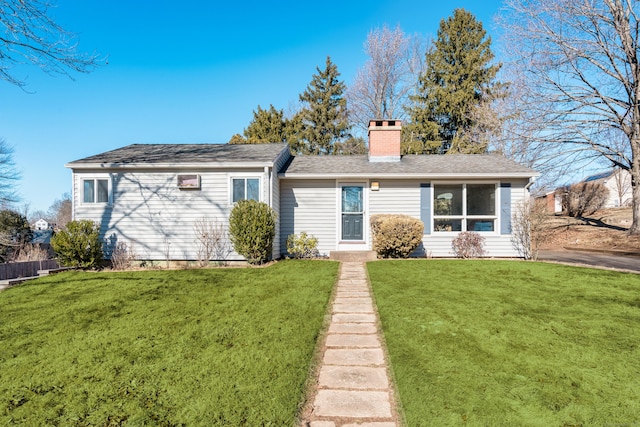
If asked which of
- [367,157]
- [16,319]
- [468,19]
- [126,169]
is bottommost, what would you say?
[16,319]

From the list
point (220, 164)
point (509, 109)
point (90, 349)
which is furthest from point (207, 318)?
point (509, 109)

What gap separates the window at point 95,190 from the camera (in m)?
9.98

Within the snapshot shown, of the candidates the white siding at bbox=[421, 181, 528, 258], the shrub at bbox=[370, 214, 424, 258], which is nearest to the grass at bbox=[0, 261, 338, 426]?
the shrub at bbox=[370, 214, 424, 258]

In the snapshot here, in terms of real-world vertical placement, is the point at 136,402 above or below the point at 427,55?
below

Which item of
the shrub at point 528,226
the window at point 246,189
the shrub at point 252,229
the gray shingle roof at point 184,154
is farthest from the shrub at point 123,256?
the shrub at point 528,226

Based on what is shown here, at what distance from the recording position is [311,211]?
10.8m

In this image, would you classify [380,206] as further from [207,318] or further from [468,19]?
[468,19]

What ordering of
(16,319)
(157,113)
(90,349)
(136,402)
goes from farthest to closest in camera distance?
(157,113) < (16,319) < (90,349) < (136,402)

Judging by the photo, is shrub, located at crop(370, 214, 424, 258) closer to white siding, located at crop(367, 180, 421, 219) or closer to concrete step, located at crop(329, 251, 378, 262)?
concrete step, located at crop(329, 251, 378, 262)

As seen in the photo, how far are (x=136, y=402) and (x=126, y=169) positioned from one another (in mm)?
8989

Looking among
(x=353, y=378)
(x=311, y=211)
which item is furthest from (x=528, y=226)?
(x=353, y=378)

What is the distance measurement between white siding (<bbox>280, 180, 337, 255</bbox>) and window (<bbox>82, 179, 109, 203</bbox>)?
17.5 feet

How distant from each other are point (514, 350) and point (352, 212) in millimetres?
7523

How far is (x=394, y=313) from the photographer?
462cm
